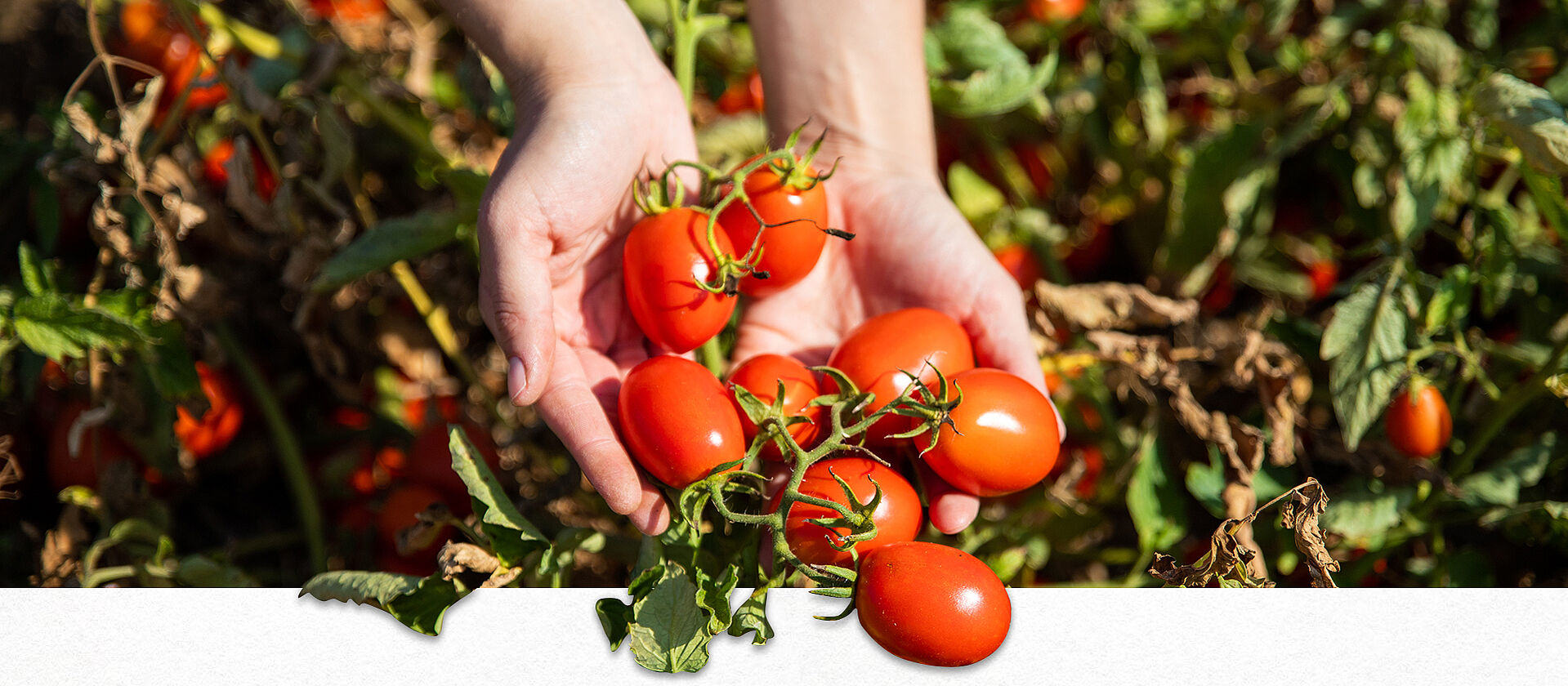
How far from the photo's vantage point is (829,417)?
53.0 inches

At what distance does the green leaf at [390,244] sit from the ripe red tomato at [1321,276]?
5.65 ft

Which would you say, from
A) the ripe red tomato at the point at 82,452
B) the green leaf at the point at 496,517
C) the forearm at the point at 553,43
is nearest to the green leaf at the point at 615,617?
the green leaf at the point at 496,517

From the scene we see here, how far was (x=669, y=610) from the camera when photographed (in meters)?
1.20

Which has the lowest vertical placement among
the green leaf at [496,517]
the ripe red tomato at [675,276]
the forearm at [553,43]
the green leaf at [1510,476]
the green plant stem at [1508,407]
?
the green leaf at [1510,476]

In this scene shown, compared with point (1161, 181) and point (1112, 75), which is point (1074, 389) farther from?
point (1112, 75)

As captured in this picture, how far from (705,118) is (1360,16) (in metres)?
1.48

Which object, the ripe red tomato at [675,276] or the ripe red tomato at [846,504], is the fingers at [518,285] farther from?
the ripe red tomato at [846,504]

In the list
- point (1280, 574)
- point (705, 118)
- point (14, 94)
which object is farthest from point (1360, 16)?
point (14, 94)

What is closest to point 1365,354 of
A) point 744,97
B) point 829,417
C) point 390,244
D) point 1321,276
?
point 1321,276

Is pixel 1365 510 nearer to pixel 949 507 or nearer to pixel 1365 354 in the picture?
pixel 1365 354

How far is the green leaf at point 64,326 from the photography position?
A: 1540mm

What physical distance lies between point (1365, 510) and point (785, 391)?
1.01m

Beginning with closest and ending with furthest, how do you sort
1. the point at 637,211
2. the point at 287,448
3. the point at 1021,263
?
the point at 637,211 → the point at 287,448 → the point at 1021,263

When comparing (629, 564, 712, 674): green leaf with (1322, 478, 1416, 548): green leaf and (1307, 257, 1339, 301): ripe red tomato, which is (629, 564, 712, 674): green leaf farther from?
(1307, 257, 1339, 301): ripe red tomato
